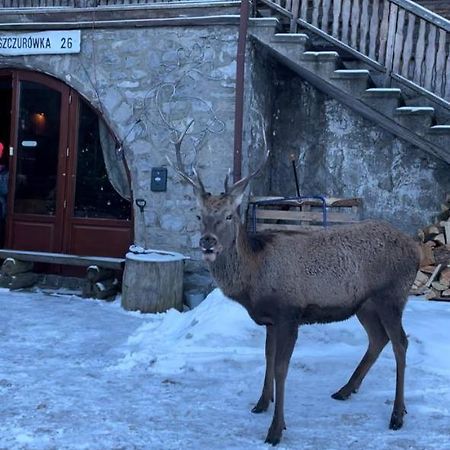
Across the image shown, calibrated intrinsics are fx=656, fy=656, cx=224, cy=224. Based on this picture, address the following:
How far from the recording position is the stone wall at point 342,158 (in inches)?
337

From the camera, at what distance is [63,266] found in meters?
9.40

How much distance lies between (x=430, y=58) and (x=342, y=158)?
1.82 meters

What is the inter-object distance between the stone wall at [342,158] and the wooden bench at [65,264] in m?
Answer: 2.55

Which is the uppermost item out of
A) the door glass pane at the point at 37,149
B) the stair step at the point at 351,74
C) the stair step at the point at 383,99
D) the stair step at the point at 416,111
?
the stair step at the point at 351,74

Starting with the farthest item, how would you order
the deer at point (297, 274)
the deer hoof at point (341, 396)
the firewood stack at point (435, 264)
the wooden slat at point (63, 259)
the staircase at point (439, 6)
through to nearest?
the staircase at point (439, 6) → the wooden slat at point (63, 259) → the firewood stack at point (435, 264) → the deer hoof at point (341, 396) → the deer at point (297, 274)

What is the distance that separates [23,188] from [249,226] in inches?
138

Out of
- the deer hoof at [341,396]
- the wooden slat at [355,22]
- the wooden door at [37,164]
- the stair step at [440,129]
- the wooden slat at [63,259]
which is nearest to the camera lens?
the deer hoof at [341,396]

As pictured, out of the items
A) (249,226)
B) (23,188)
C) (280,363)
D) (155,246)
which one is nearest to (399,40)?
(249,226)

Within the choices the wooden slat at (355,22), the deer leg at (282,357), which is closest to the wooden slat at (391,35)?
the wooden slat at (355,22)

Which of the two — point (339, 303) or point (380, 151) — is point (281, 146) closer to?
point (380, 151)

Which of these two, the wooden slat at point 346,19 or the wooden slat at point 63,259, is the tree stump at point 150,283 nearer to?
the wooden slat at point 63,259

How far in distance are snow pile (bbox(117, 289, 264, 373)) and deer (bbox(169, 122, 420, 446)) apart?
3.69 feet

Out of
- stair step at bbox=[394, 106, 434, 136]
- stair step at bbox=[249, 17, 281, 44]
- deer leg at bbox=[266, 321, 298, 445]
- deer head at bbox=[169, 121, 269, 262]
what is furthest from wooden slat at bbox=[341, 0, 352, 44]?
deer leg at bbox=[266, 321, 298, 445]

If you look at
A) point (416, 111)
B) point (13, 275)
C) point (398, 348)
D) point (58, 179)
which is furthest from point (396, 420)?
point (58, 179)
